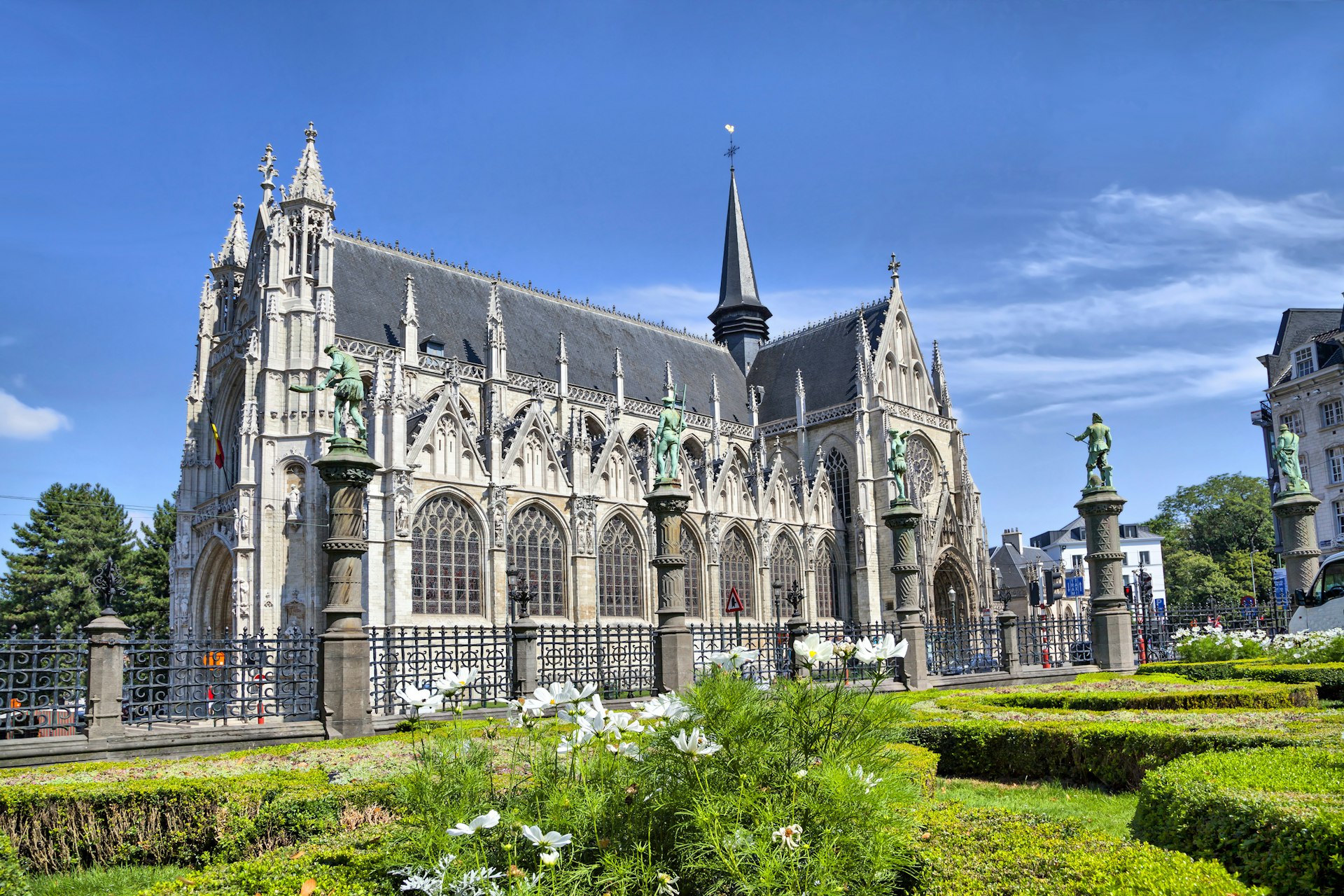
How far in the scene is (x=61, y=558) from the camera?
150 feet

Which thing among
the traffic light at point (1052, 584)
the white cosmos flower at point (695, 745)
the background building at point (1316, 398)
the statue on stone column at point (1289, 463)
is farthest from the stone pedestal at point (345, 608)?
the background building at point (1316, 398)

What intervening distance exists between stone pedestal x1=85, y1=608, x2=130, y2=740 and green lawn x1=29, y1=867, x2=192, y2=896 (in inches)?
178

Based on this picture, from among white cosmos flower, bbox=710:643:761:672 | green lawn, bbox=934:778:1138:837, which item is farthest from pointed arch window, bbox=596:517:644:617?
white cosmos flower, bbox=710:643:761:672

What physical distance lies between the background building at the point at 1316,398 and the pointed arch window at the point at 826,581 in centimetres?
2154

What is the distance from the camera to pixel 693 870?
4.59 metres

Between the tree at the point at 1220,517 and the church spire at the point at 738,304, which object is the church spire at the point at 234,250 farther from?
the tree at the point at 1220,517

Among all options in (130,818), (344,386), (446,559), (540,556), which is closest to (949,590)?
(540,556)

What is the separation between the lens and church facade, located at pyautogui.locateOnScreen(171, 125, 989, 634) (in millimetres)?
27953

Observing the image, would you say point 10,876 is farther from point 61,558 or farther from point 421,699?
point 61,558

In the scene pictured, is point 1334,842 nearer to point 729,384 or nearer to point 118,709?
point 118,709

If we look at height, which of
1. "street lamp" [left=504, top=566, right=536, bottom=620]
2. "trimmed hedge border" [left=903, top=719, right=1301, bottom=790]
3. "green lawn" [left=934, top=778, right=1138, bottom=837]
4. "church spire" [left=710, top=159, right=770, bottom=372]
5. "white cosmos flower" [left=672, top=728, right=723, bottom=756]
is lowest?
"green lawn" [left=934, top=778, right=1138, bottom=837]

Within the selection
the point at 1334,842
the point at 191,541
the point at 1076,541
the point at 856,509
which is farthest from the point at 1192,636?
the point at 1076,541

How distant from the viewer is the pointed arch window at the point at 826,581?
136 ft

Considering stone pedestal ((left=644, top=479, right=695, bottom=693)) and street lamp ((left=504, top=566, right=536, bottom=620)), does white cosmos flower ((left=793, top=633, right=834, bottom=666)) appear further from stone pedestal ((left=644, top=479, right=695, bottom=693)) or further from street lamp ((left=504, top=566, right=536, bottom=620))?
street lamp ((left=504, top=566, right=536, bottom=620))
